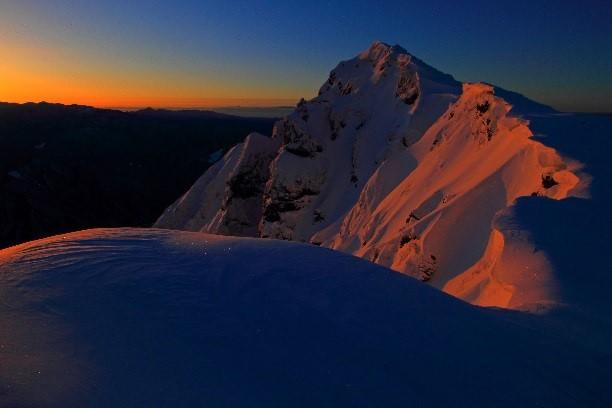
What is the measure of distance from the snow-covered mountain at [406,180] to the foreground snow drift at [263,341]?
1281 millimetres

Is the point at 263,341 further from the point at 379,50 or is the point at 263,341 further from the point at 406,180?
the point at 379,50

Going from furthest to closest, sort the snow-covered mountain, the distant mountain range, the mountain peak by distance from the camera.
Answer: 1. the distant mountain range
2. the mountain peak
3. the snow-covered mountain

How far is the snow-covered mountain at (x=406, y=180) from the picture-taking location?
28.7 feet

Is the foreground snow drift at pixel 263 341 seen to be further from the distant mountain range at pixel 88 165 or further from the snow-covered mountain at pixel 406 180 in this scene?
the distant mountain range at pixel 88 165

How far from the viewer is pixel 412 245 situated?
1325 centimetres

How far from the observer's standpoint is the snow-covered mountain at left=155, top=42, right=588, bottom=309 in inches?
344

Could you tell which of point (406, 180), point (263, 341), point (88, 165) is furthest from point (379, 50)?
point (88, 165)

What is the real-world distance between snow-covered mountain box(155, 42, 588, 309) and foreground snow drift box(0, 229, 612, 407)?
1.28m

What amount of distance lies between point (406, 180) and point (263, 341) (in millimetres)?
20110

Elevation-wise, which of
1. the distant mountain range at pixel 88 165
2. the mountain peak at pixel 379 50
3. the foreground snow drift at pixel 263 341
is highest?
the mountain peak at pixel 379 50

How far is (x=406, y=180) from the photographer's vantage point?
74.0 ft

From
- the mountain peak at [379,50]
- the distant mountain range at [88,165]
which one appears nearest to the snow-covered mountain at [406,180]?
the mountain peak at [379,50]

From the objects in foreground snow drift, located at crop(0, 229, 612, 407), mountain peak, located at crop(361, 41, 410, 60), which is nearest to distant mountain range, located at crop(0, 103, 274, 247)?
mountain peak, located at crop(361, 41, 410, 60)

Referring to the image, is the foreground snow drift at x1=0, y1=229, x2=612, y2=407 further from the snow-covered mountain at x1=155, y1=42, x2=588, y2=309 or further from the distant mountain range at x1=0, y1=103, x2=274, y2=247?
the distant mountain range at x1=0, y1=103, x2=274, y2=247
